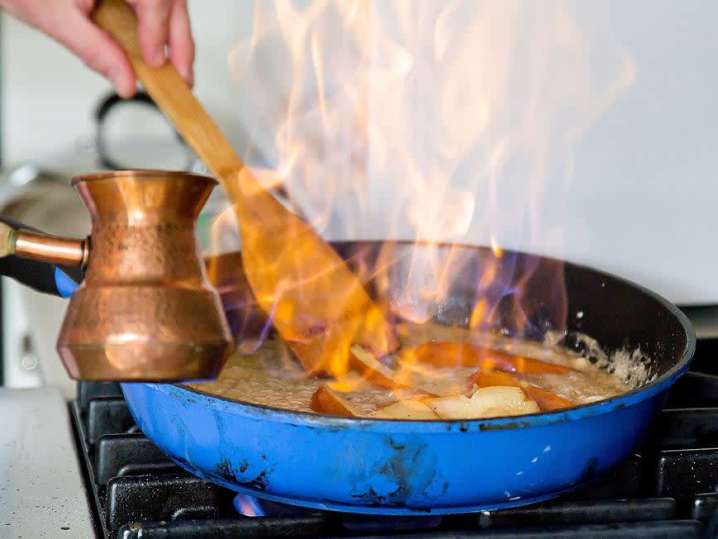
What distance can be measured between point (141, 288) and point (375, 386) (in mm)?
431

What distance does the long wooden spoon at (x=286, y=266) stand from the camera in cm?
96

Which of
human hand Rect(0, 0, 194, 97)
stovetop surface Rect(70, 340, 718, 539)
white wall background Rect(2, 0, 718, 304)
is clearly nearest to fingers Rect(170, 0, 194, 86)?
human hand Rect(0, 0, 194, 97)

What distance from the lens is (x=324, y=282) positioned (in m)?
0.98

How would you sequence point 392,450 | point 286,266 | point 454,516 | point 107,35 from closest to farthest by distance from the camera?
point 392,450 < point 454,516 < point 286,266 < point 107,35

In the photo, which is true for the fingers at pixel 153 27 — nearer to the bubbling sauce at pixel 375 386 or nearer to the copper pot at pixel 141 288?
the bubbling sauce at pixel 375 386

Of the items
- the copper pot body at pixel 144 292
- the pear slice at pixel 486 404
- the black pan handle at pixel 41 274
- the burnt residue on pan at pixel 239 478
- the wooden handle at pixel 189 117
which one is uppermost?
the wooden handle at pixel 189 117

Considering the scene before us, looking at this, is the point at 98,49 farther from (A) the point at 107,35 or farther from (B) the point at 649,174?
(B) the point at 649,174

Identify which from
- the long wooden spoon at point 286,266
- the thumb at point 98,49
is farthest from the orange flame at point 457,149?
the thumb at point 98,49

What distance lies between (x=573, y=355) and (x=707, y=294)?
0.20 meters

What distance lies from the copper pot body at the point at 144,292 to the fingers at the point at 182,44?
0.63 metres

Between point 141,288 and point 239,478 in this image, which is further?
point 239,478

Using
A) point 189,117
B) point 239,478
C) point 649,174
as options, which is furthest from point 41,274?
point 649,174

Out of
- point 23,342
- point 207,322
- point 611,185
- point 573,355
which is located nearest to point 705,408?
point 573,355

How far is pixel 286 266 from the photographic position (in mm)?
971
